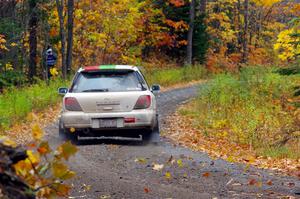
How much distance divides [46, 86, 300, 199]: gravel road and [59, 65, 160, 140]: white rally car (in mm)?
411

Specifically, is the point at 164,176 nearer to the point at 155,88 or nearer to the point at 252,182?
the point at 252,182

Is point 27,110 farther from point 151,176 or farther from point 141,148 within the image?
point 151,176

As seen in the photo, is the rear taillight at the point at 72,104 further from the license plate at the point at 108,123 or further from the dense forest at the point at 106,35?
the dense forest at the point at 106,35

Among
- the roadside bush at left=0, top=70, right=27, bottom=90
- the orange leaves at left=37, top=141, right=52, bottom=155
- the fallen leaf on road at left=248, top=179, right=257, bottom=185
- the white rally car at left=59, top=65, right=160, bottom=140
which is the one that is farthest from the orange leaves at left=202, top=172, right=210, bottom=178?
the roadside bush at left=0, top=70, right=27, bottom=90

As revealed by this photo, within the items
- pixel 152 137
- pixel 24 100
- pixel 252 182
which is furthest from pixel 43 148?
pixel 24 100

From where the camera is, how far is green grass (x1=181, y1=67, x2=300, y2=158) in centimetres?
1352

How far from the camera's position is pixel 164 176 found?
338 inches

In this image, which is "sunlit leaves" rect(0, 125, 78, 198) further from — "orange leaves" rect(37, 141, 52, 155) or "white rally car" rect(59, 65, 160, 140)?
"white rally car" rect(59, 65, 160, 140)

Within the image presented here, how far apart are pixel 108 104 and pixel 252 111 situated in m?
7.38

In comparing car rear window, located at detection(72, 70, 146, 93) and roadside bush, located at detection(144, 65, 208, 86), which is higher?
car rear window, located at detection(72, 70, 146, 93)

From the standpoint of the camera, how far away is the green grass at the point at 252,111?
44.4ft

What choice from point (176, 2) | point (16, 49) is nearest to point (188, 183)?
point (16, 49)

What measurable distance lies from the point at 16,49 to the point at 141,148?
26.8 metres

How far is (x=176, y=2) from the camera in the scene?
4119 cm
